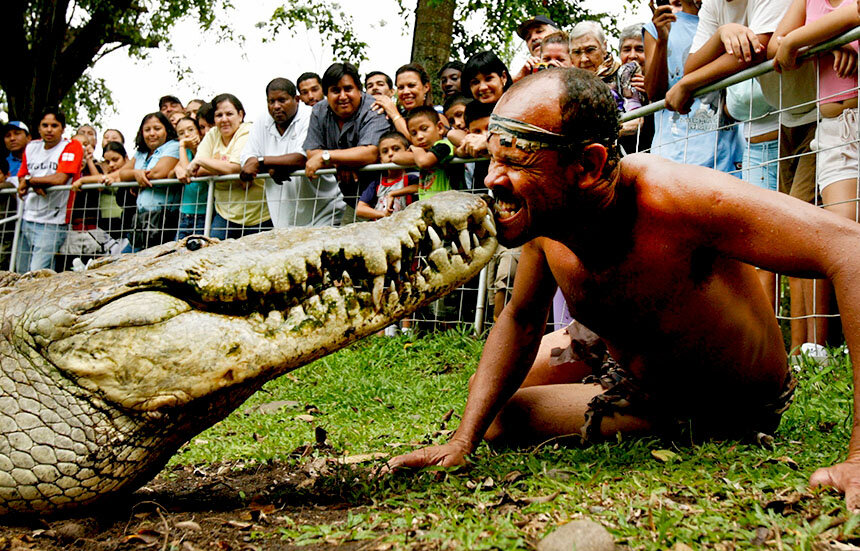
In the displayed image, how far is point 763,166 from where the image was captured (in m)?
4.15

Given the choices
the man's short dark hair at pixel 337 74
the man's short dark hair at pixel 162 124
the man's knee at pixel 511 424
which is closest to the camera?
the man's knee at pixel 511 424

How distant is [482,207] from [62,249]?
24.0ft

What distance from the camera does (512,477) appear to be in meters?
2.32

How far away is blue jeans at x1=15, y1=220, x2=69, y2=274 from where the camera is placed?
27.5 feet

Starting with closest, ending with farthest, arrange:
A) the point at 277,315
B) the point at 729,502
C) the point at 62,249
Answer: the point at 729,502, the point at 277,315, the point at 62,249

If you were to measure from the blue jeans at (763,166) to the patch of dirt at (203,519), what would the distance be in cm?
290

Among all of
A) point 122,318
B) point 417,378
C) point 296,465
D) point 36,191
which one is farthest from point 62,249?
point 122,318

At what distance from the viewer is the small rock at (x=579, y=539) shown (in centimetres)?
160

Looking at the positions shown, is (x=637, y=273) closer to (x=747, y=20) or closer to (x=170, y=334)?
(x=170, y=334)

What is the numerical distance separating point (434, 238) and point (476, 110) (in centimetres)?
348

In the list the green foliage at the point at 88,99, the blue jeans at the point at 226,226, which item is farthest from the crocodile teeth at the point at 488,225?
the green foliage at the point at 88,99

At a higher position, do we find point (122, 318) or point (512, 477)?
point (122, 318)

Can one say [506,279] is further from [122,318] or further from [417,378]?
[122,318]

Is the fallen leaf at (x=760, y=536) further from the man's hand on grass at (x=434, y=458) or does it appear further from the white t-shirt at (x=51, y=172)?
the white t-shirt at (x=51, y=172)
